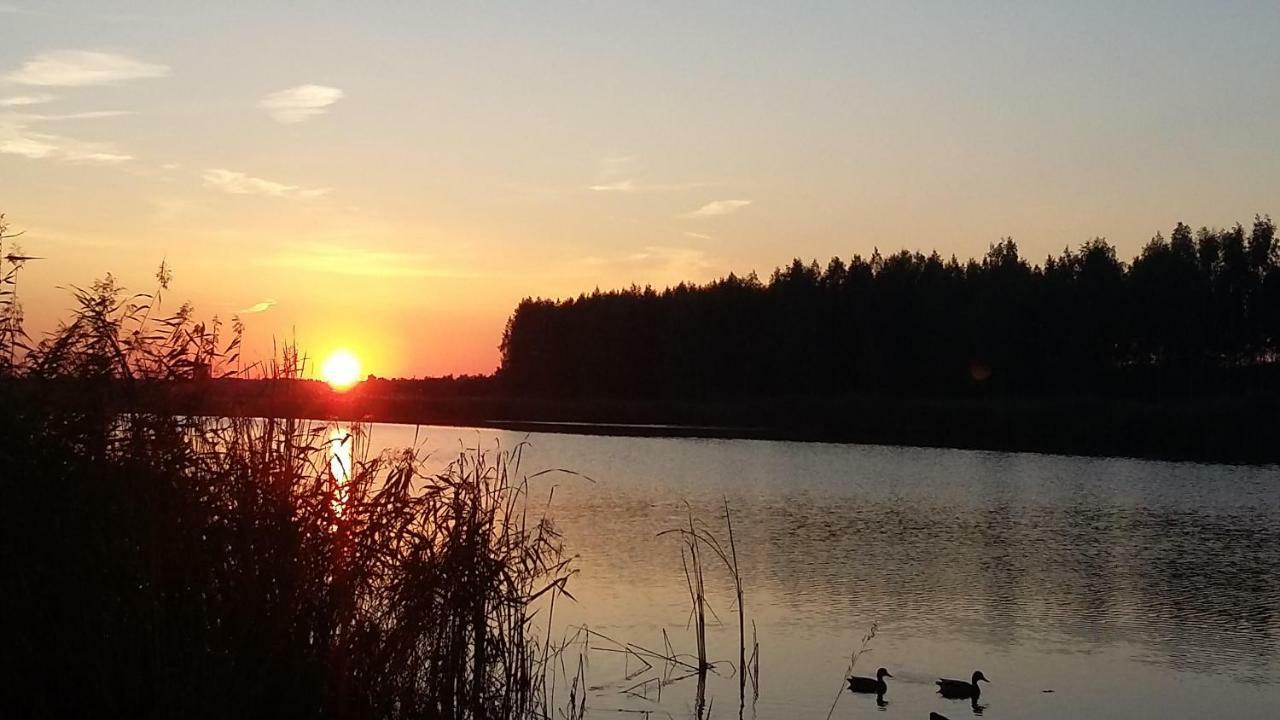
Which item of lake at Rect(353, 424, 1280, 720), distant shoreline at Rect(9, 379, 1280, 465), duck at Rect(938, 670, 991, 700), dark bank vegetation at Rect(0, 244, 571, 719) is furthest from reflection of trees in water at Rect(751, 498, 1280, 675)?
distant shoreline at Rect(9, 379, 1280, 465)

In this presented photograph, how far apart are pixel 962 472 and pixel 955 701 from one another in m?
28.1

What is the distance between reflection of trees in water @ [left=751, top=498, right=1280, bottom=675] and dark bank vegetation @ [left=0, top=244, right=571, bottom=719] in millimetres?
9216

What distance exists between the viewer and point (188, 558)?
712 cm

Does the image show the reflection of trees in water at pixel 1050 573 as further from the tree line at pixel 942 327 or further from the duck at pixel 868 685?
the tree line at pixel 942 327

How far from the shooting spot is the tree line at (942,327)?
68.4 m

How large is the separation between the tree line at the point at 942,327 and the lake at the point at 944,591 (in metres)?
34.7

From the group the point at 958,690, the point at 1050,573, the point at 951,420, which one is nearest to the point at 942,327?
the point at 951,420

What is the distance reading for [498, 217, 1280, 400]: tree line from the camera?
68.4 m

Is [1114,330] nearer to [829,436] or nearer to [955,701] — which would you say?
[829,436]

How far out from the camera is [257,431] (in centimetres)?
785

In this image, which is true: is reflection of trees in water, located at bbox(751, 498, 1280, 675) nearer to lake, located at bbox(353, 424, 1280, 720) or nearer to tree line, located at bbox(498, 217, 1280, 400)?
lake, located at bbox(353, 424, 1280, 720)

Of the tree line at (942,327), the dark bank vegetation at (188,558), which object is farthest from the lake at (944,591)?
the tree line at (942,327)

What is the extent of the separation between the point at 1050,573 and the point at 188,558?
16288 millimetres

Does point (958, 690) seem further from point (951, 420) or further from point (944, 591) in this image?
point (951, 420)
